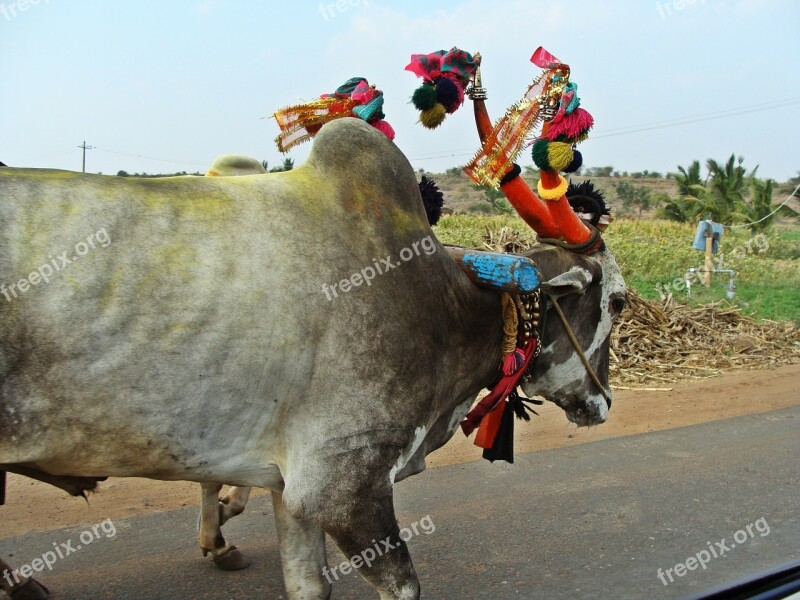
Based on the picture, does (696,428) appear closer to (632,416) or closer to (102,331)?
(632,416)

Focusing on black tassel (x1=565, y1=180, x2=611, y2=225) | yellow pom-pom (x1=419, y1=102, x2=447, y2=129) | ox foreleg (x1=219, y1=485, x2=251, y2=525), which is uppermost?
yellow pom-pom (x1=419, y1=102, x2=447, y2=129)

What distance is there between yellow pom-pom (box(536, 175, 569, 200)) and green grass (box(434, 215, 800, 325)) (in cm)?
737

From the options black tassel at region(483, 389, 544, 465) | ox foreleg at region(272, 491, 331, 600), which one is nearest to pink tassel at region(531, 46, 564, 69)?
black tassel at region(483, 389, 544, 465)

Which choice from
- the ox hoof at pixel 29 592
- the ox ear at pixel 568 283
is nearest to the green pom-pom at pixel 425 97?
the ox ear at pixel 568 283

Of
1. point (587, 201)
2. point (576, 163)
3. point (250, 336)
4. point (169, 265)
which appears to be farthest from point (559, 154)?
point (169, 265)

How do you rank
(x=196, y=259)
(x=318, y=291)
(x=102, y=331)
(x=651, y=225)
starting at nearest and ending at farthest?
(x=102, y=331), (x=196, y=259), (x=318, y=291), (x=651, y=225)

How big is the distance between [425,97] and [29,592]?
276 centimetres

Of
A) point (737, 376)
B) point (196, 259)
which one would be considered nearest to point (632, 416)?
point (737, 376)

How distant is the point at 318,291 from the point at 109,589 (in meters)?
2.11

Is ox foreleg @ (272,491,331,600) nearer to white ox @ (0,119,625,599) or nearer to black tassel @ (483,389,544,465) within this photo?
white ox @ (0,119,625,599)

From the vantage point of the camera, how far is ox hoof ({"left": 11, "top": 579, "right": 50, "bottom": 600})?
3676 millimetres

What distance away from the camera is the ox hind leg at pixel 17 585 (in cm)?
366

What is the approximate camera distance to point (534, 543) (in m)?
4.69

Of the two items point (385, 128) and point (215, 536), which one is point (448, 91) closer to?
point (385, 128)
